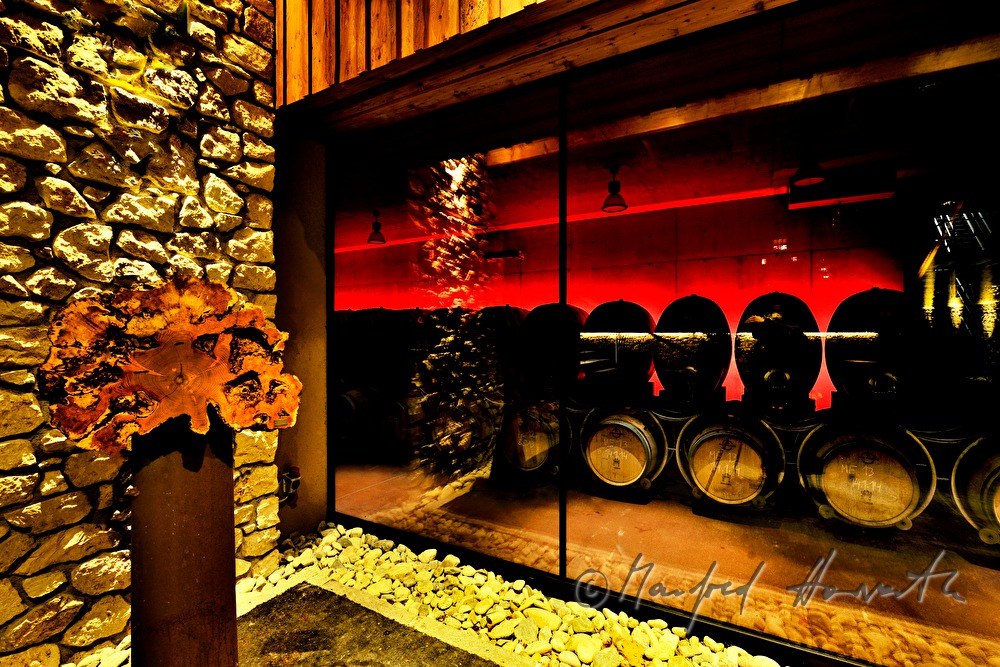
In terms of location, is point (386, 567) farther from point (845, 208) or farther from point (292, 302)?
point (845, 208)

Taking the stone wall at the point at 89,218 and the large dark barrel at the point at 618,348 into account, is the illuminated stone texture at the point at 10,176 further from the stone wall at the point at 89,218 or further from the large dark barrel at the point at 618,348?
the large dark barrel at the point at 618,348

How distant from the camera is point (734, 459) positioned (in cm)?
332

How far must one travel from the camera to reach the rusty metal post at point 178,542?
113 centimetres

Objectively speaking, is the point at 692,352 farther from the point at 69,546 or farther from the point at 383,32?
the point at 69,546

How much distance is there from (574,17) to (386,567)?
3443mm

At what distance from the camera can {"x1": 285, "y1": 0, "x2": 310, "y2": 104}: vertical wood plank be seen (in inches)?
110

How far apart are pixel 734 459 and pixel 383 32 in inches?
154

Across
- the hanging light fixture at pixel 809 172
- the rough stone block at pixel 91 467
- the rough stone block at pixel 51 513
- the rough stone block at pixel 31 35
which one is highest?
the hanging light fixture at pixel 809 172

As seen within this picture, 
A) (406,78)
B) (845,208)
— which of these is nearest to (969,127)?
(845,208)

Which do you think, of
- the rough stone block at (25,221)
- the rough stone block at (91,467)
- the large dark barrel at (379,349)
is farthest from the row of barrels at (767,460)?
the rough stone block at (25,221)

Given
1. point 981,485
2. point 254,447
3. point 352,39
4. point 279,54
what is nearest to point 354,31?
point 352,39

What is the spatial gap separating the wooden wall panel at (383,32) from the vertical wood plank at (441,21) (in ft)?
0.90

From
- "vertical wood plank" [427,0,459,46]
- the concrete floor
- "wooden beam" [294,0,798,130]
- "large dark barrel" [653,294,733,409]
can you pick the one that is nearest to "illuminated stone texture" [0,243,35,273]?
"wooden beam" [294,0,798,130]

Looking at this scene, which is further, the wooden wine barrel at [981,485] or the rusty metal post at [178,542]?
the wooden wine barrel at [981,485]
